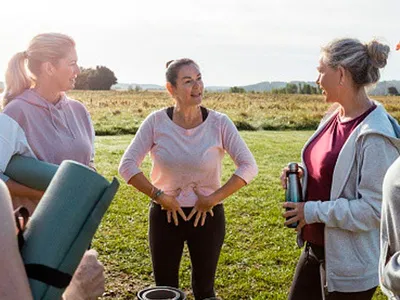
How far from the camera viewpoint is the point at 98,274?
78.8 inches

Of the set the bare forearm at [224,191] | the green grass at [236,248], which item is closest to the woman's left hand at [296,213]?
the bare forearm at [224,191]

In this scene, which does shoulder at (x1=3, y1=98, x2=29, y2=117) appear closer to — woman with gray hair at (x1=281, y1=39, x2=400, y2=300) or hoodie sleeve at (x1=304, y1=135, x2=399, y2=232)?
woman with gray hair at (x1=281, y1=39, x2=400, y2=300)

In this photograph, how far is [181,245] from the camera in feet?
12.4

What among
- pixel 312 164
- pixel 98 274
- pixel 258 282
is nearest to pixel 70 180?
pixel 98 274

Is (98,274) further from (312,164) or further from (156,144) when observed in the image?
(156,144)

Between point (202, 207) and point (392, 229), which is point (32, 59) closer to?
point (202, 207)

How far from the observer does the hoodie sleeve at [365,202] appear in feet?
9.11

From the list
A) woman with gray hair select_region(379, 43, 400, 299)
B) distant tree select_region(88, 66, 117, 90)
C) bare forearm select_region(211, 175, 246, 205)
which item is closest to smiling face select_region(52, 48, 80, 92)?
bare forearm select_region(211, 175, 246, 205)

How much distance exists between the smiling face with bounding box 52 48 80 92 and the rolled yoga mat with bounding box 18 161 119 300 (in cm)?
203

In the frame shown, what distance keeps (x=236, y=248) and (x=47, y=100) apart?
401 centimetres

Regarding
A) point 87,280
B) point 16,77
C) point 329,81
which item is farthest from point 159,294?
point 16,77

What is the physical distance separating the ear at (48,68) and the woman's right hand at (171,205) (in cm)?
108

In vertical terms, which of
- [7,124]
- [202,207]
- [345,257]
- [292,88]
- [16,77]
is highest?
[292,88]

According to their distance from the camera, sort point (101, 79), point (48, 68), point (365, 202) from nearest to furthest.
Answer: point (365, 202)
point (48, 68)
point (101, 79)
